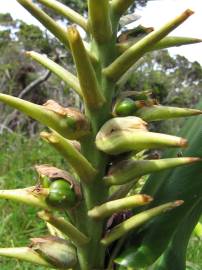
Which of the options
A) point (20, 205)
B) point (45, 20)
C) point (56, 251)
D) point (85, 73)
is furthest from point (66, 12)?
point (20, 205)

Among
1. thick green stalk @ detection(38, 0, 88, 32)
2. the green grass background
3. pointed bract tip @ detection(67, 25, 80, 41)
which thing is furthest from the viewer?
the green grass background

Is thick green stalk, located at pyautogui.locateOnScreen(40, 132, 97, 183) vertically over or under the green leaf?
over

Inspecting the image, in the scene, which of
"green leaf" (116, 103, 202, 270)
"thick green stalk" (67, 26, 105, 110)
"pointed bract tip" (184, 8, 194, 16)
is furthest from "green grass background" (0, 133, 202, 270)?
"pointed bract tip" (184, 8, 194, 16)

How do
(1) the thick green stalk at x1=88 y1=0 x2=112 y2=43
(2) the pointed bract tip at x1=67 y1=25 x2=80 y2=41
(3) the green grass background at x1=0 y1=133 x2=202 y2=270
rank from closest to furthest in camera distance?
(2) the pointed bract tip at x1=67 y1=25 x2=80 y2=41 → (1) the thick green stalk at x1=88 y1=0 x2=112 y2=43 → (3) the green grass background at x1=0 y1=133 x2=202 y2=270

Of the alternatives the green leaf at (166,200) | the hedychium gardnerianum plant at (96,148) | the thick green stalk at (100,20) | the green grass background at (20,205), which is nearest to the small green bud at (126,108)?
the hedychium gardnerianum plant at (96,148)

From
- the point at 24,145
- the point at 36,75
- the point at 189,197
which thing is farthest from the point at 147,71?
the point at 189,197

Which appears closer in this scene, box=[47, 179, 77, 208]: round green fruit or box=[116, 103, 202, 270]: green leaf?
box=[47, 179, 77, 208]: round green fruit

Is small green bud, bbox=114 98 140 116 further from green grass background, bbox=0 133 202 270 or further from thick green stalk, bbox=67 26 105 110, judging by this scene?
green grass background, bbox=0 133 202 270
